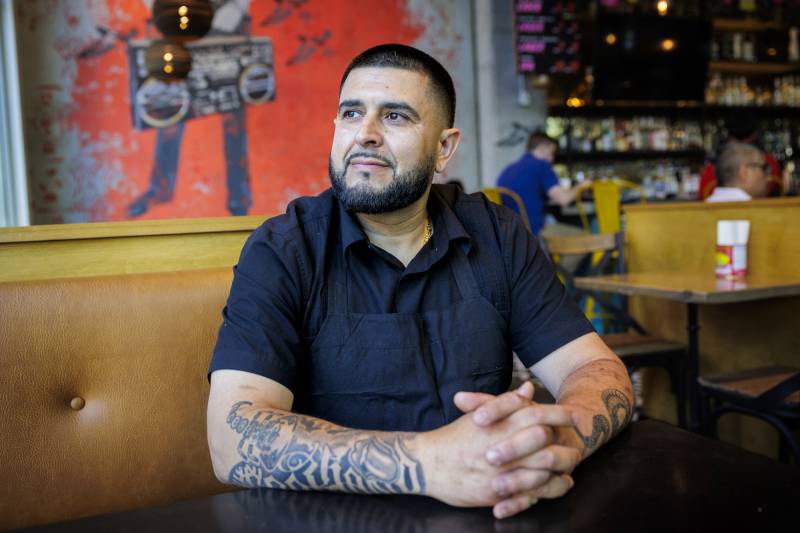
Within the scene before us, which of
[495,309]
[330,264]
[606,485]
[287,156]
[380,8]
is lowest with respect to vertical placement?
[606,485]

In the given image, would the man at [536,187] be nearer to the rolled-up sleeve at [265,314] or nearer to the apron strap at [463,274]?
the apron strap at [463,274]

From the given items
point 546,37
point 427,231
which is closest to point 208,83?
point 546,37

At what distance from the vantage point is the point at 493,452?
3.10ft

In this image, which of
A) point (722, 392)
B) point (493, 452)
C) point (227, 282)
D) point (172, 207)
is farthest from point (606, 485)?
point (172, 207)

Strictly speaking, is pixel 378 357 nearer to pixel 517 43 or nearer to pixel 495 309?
pixel 495 309

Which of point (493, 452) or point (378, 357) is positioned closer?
point (493, 452)

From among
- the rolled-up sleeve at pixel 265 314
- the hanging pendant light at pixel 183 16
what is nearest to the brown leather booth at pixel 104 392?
the rolled-up sleeve at pixel 265 314

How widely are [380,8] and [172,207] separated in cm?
251

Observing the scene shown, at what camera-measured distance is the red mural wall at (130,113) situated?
5391 mm

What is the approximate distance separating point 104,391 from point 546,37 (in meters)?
6.10

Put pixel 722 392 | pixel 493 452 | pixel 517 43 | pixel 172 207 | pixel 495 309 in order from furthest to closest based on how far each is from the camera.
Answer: pixel 517 43
pixel 172 207
pixel 722 392
pixel 495 309
pixel 493 452

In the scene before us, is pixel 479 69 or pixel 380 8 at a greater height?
pixel 380 8

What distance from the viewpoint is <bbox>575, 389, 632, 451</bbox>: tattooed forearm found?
3.59 ft

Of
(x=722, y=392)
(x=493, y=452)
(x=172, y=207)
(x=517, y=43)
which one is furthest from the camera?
(x=517, y=43)
